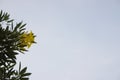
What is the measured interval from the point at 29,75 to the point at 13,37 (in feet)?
4.79

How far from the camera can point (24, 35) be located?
8969mm

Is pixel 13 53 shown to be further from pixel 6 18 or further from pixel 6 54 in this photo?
pixel 6 18

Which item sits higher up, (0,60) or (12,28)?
(12,28)

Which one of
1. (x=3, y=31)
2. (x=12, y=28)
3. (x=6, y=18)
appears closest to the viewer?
(x=3, y=31)

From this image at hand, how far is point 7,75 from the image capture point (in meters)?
8.92

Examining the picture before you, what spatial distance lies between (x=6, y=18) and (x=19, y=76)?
90.4 inches

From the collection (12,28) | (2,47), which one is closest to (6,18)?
(12,28)

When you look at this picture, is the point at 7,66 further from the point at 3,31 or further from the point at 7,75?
the point at 3,31

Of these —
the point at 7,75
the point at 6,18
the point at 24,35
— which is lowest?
the point at 7,75

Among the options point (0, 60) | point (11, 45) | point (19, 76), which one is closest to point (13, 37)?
point (11, 45)

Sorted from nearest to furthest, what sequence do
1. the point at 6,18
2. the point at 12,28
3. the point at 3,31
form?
the point at 3,31
the point at 12,28
the point at 6,18

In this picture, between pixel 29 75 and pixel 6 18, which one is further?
pixel 6 18

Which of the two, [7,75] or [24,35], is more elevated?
[24,35]

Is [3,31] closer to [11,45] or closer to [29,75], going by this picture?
[11,45]
